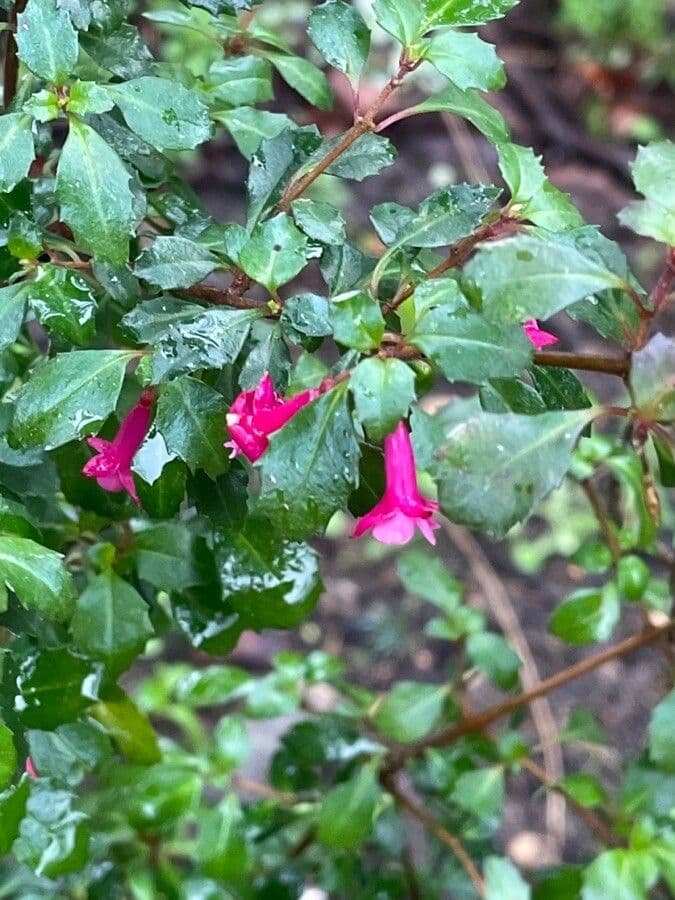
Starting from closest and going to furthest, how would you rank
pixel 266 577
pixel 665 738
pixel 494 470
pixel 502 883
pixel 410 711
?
pixel 494 470 < pixel 266 577 < pixel 665 738 < pixel 502 883 < pixel 410 711

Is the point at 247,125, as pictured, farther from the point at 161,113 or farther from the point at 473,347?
the point at 473,347

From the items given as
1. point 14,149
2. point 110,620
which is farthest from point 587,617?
point 14,149

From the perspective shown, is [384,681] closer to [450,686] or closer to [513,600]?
[513,600]

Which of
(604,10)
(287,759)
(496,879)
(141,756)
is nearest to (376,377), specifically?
(141,756)

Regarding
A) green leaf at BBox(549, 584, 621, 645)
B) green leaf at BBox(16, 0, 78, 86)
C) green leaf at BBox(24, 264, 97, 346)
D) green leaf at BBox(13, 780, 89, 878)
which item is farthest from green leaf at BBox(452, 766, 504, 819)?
green leaf at BBox(16, 0, 78, 86)

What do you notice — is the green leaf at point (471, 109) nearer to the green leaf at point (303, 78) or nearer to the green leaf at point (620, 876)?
the green leaf at point (303, 78)

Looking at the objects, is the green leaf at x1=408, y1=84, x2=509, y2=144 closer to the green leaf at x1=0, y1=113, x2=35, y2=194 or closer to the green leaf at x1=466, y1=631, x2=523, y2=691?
the green leaf at x1=0, y1=113, x2=35, y2=194
